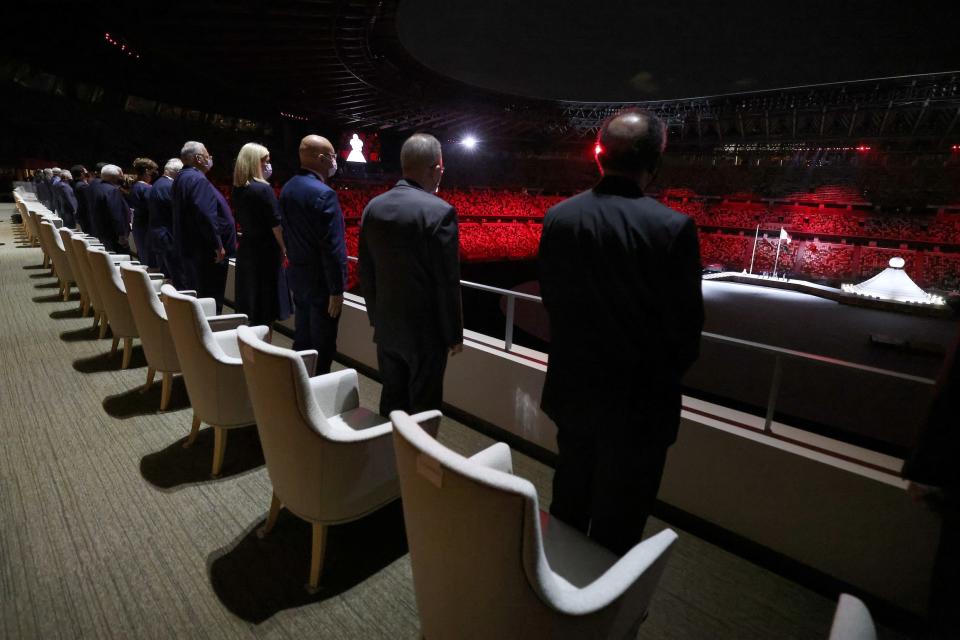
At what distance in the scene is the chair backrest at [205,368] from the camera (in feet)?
6.60

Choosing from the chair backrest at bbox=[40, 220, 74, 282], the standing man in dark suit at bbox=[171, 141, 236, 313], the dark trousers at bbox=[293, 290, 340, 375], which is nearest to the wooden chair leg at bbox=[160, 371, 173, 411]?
the dark trousers at bbox=[293, 290, 340, 375]

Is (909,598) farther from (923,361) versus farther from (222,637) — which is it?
(923,361)

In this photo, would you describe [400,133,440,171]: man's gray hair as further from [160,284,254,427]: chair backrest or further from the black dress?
the black dress

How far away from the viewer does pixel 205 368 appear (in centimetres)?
203

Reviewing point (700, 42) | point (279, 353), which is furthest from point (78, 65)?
point (279, 353)

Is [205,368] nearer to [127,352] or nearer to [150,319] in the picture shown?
[150,319]

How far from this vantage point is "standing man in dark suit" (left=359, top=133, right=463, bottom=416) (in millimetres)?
1720

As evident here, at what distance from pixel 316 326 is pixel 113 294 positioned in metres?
1.51

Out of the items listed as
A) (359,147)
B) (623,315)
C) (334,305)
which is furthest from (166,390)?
(359,147)

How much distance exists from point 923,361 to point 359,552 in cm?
541

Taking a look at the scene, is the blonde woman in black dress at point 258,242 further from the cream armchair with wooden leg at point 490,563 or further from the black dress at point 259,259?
the cream armchair with wooden leg at point 490,563

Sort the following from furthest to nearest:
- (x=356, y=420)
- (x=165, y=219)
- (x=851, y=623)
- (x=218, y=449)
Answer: (x=165, y=219), (x=218, y=449), (x=356, y=420), (x=851, y=623)

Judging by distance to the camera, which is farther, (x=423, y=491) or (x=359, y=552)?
(x=359, y=552)

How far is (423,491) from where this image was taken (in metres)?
0.91
